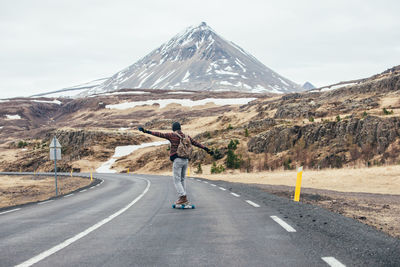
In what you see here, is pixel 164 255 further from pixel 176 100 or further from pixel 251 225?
pixel 176 100

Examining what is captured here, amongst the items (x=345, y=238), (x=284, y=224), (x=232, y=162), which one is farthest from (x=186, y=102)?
(x=345, y=238)

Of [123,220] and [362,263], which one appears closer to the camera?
[362,263]

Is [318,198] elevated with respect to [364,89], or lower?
lower

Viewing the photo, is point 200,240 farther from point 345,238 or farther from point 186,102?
point 186,102

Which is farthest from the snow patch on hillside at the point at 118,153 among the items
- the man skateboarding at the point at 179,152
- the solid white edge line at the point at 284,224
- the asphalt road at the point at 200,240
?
the solid white edge line at the point at 284,224

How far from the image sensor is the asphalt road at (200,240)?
484 cm

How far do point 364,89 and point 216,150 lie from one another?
1071 inches

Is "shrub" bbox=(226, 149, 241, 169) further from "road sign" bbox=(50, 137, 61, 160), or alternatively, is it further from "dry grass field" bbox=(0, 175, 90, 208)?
"road sign" bbox=(50, 137, 61, 160)

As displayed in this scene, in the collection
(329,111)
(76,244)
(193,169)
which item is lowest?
(193,169)

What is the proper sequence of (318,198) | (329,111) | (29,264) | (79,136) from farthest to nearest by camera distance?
(79,136), (329,111), (318,198), (29,264)

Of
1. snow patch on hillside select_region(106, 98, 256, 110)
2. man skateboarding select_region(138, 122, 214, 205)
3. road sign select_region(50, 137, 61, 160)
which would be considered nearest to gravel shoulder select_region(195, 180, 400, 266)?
man skateboarding select_region(138, 122, 214, 205)

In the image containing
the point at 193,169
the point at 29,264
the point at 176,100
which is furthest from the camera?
the point at 176,100

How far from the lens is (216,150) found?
4378 centimetres

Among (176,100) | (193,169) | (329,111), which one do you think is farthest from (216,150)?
(176,100)
